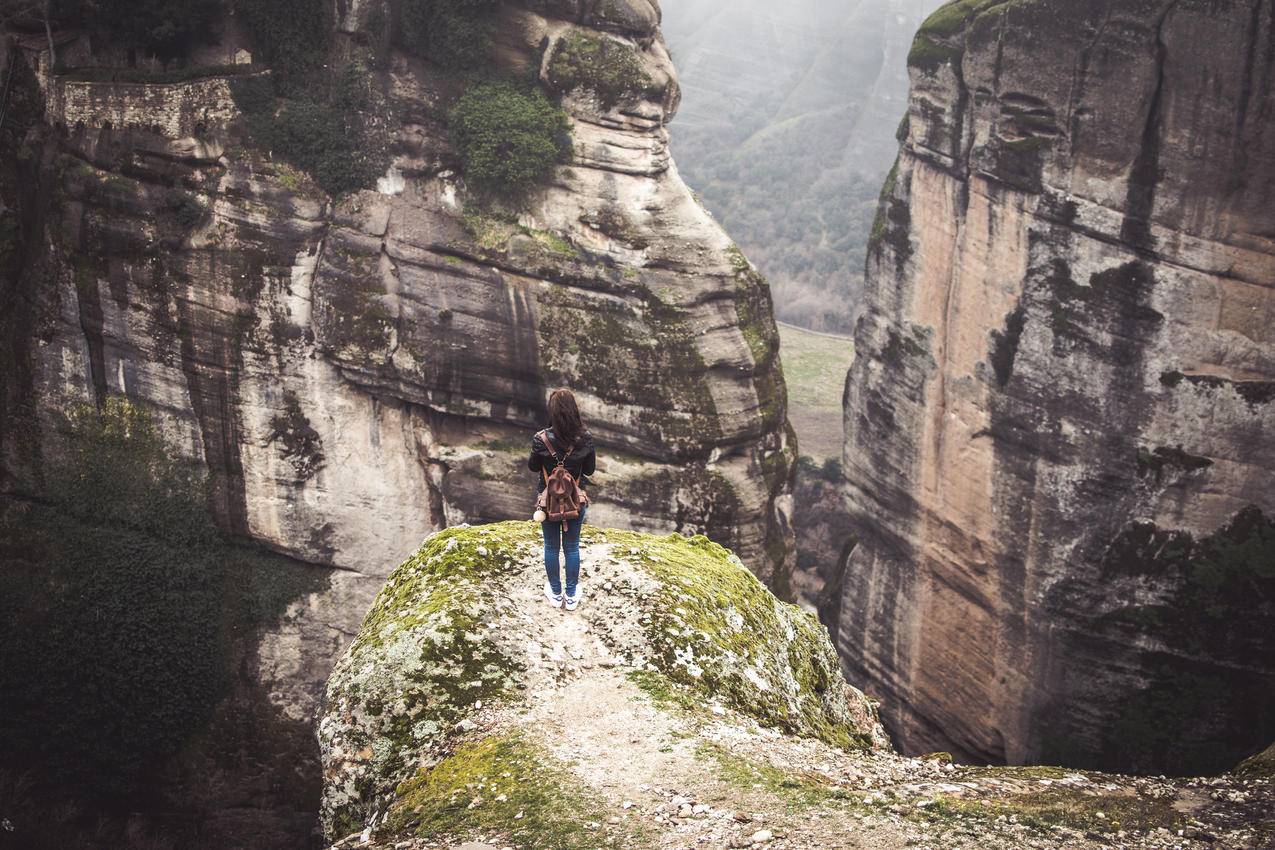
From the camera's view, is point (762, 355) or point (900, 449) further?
point (900, 449)

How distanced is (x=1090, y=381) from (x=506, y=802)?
19748 millimetres

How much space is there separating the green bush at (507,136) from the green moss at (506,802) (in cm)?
1966

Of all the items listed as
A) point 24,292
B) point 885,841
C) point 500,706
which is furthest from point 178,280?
point 885,841

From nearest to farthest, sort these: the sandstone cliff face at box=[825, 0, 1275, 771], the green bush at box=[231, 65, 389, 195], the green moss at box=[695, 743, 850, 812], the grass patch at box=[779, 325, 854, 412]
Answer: the green moss at box=[695, 743, 850, 812]
the sandstone cliff face at box=[825, 0, 1275, 771]
the green bush at box=[231, 65, 389, 195]
the grass patch at box=[779, 325, 854, 412]

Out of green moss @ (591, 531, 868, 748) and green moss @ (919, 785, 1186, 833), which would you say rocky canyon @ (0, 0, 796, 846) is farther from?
green moss @ (919, 785, 1186, 833)

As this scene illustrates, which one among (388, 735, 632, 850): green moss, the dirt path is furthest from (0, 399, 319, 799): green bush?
(388, 735, 632, 850): green moss

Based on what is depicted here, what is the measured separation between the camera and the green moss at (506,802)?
7.34 m

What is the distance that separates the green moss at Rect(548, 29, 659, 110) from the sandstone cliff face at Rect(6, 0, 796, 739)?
201 millimetres

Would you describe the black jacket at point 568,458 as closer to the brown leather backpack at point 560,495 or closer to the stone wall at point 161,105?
the brown leather backpack at point 560,495

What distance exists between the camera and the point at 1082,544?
24.5m

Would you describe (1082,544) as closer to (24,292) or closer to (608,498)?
(608,498)

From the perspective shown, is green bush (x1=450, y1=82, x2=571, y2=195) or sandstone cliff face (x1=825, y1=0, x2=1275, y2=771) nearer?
sandstone cliff face (x1=825, y1=0, x2=1275, y2=771)

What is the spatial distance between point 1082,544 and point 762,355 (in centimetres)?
839

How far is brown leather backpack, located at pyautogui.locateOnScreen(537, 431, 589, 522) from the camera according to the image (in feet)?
34.1
